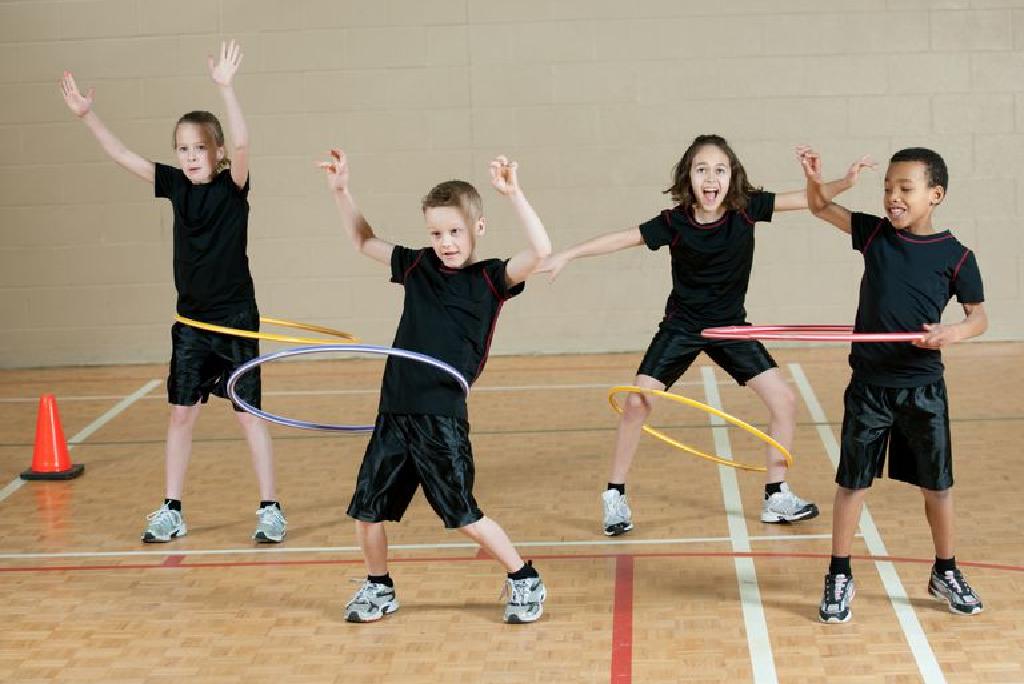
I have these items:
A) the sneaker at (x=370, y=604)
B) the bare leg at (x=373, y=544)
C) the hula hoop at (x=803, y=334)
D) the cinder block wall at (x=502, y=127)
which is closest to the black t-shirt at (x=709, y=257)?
the hula hoop at (x=803, y=334)

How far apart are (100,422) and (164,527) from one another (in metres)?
2.85

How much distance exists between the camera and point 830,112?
10453 millimetres

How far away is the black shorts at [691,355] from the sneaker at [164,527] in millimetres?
2080

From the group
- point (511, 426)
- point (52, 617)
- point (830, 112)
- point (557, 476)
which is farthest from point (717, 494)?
point (830, 112)

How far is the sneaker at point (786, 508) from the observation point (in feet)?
20.0

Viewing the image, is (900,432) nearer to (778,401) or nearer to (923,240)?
(923,240)

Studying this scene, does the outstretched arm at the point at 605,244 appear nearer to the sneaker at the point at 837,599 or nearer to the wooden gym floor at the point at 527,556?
the wooden gym floor at the point at 527,556

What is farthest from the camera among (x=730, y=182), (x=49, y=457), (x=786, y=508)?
(x=49, y=457)

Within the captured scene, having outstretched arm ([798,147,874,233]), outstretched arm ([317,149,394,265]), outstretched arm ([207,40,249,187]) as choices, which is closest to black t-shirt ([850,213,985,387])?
outstretched arm ([798,147,874,233])

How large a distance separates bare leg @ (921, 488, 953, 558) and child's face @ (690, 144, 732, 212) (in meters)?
1.53

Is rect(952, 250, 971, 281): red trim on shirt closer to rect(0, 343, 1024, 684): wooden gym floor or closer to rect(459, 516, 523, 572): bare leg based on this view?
rect(0, 343, 1024, 684): wooden gym floor

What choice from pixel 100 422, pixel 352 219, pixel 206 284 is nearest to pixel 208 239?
pixel 206 284

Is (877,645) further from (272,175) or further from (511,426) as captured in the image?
(272,175)

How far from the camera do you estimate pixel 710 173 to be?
5.75m
